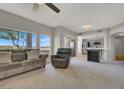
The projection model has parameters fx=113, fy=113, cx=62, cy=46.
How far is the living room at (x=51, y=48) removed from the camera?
11.8 feet

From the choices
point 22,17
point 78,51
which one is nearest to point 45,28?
point 22,17

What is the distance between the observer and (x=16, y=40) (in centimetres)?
577

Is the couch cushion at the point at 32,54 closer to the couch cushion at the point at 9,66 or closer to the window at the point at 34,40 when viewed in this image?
the couch cushion at the point at 9,66

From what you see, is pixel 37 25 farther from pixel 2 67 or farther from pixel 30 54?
pixel 2 67

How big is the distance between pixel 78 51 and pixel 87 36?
1985 mm

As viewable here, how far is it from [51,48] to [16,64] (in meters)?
4.29

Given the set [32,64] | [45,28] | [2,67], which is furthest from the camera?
[45,28]

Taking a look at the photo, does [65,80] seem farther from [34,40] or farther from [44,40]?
[44,40]

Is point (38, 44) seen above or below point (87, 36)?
below

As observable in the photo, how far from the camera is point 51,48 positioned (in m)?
8.27

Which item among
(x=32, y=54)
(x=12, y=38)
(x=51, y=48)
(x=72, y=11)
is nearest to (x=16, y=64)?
(x=32, y=54)

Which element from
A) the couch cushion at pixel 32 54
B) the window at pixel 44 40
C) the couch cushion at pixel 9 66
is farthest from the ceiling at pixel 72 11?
the couch cushion at pixel 9 66

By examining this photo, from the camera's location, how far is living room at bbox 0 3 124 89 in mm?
3594

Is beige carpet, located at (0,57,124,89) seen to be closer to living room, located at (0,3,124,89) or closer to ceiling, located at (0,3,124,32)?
living room, located at (0,3,124,89)
